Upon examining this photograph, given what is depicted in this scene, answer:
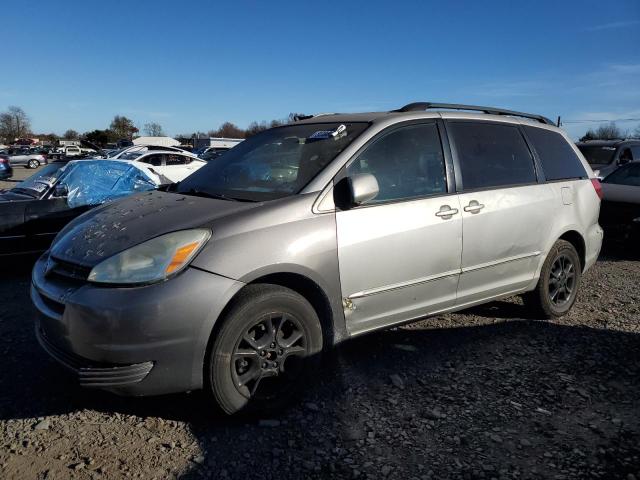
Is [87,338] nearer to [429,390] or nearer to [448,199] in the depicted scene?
[429,390]

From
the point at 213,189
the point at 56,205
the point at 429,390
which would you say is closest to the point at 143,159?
the point at 56,205

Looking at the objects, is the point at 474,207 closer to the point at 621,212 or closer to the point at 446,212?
the point at 446,212

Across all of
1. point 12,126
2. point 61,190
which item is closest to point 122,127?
point 12,126

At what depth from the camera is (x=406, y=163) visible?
11.8 feet

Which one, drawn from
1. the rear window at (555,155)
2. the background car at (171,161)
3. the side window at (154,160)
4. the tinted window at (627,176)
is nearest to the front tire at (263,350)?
the rear window at (555,155)

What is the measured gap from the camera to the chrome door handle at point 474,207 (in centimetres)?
374

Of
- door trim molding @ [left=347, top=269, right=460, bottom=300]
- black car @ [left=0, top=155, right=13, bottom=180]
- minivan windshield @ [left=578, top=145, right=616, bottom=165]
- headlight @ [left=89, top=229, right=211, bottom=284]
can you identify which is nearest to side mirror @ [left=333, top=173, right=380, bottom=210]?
door trim molding @ [left=347, top=269, right=460, bottom=300]

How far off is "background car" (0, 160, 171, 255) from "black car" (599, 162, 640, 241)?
257 inches

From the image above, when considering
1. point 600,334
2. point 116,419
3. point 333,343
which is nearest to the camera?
point 116,419

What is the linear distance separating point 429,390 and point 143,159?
15.3 meters

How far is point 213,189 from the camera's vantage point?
141 inches

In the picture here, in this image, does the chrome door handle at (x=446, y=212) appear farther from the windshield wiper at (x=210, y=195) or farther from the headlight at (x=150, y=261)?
Result: the headlight at (x=150, y=261)

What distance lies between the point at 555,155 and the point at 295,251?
305 centimetres

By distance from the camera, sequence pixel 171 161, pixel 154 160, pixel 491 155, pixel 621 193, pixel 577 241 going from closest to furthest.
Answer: pixel 491 155 < pixel 577 241 < pixel 621 193 < pixel 154 160 < pixel 171 161
